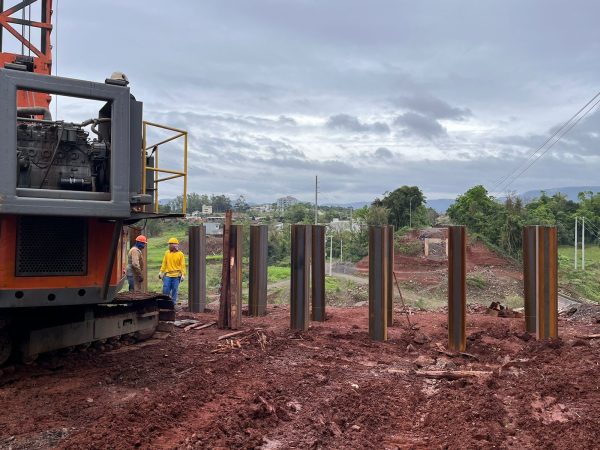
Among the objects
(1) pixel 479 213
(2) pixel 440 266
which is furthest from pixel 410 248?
(1) pixel 479 213

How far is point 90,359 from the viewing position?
784 cm

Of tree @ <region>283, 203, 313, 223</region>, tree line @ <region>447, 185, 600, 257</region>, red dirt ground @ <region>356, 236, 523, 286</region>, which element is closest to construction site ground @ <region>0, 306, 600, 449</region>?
red dirt ground @ <region>356, 236, 523, 286</region>

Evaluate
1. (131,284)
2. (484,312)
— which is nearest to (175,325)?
(131,284)

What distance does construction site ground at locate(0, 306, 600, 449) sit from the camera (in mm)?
5035

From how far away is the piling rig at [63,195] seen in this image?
18.2 feet

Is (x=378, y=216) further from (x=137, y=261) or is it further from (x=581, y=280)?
(x=137, y=261)

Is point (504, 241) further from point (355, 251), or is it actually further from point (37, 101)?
point (37, 101)

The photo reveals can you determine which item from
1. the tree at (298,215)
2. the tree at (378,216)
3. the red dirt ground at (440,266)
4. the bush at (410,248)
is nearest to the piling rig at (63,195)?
the red dirt ground at (440,266)

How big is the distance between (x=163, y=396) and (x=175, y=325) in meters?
4.75

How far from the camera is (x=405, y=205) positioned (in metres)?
39.3

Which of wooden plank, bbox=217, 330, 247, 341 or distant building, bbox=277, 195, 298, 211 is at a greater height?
distant building, bbox=277, 195, 298, 211

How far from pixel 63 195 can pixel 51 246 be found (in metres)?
0.73

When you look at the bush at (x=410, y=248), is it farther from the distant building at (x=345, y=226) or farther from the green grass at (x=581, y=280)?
the distant building at (x=345, y=226)

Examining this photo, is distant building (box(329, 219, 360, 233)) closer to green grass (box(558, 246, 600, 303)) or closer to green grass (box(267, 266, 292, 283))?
green grass (box(267, 266, 292, 283))
